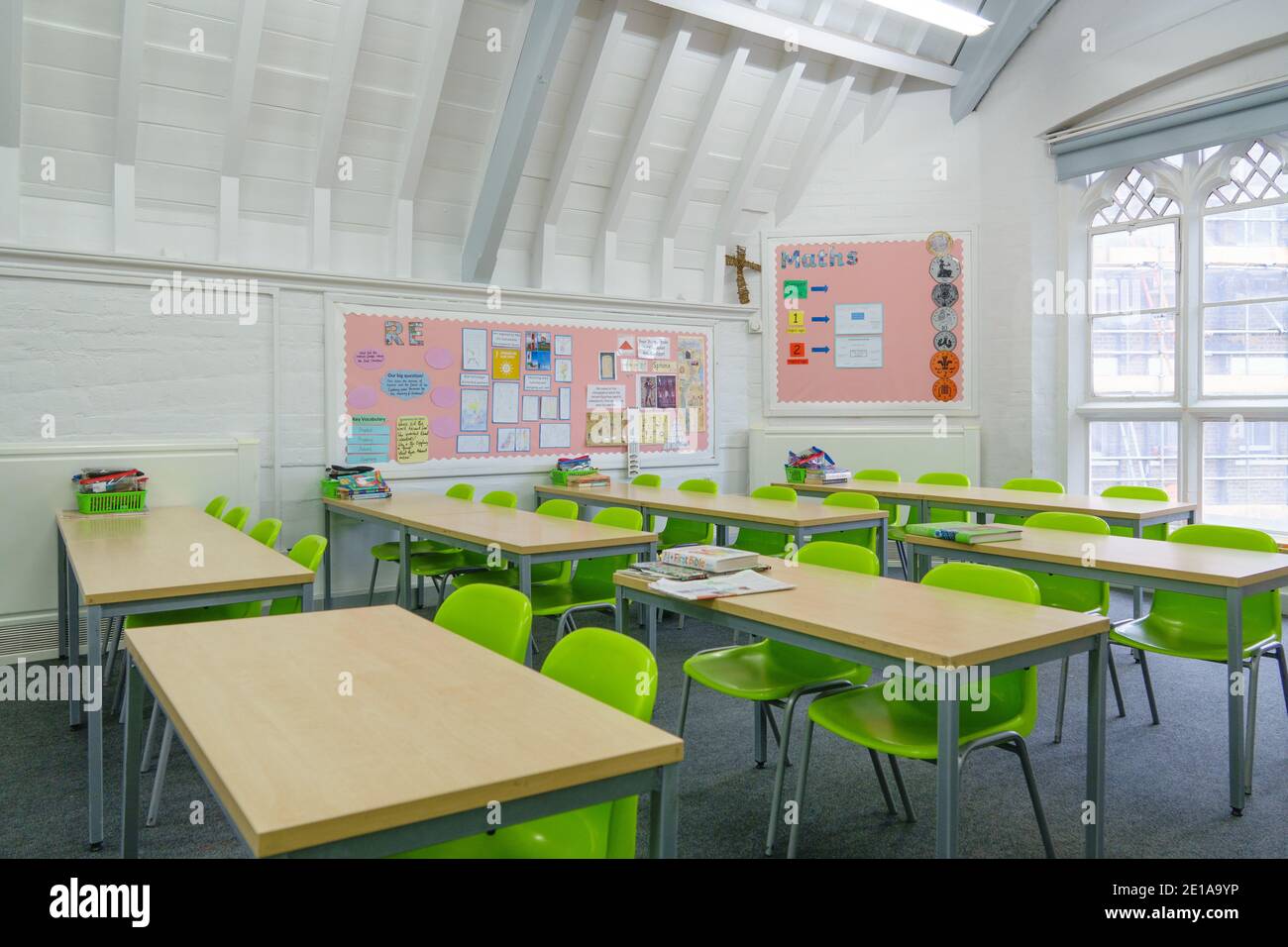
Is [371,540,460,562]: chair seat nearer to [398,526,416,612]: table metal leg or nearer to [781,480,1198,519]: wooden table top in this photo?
[398,526,416,612]: table metal leg

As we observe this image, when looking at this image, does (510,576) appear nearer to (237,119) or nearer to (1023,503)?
(1023,503)

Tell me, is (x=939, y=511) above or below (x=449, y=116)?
below

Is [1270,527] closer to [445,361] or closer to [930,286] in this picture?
[930,286]

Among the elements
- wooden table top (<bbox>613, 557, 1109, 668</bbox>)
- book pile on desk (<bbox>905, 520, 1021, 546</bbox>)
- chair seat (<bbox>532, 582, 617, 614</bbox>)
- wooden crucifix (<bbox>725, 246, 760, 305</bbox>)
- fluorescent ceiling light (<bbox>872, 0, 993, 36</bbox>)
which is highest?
fluorescent ceiling light (<bbox>872, 0, 993, 36</bbox>)

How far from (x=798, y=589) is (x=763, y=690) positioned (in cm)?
31

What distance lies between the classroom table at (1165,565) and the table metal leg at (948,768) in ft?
4.65

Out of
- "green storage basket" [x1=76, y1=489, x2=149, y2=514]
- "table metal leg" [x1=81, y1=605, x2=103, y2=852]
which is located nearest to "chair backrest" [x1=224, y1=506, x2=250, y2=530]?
"green storage basket" [x1=76, y1=489, x2=149, y2=514]

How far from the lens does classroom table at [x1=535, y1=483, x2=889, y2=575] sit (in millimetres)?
4367

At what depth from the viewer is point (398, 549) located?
546 cm

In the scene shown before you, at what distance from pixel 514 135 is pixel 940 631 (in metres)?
4.54

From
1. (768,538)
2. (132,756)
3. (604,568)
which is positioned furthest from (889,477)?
(132,756)

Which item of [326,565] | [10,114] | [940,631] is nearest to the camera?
[940,631]

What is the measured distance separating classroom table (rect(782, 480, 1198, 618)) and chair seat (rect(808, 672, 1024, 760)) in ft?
6.15
